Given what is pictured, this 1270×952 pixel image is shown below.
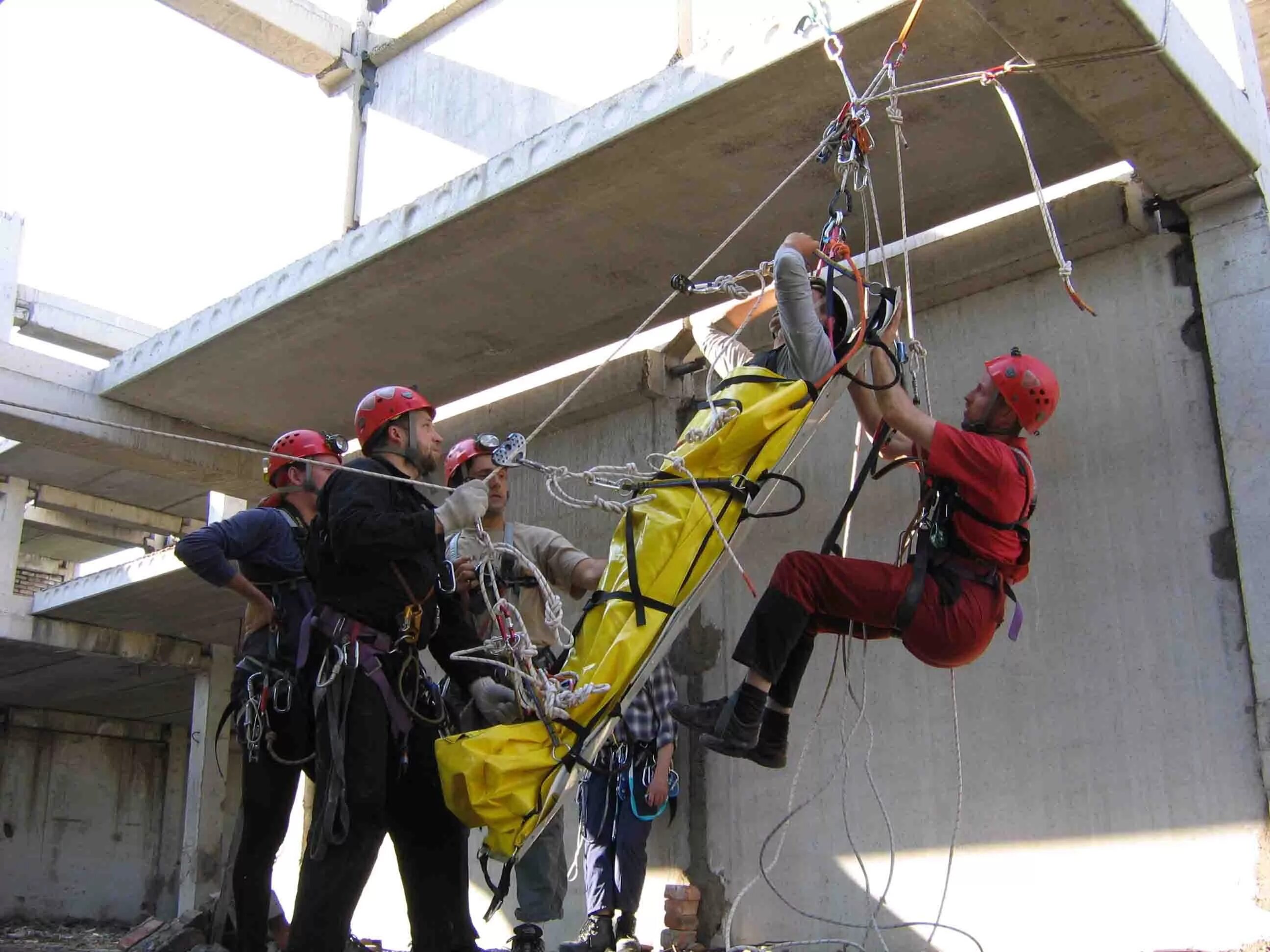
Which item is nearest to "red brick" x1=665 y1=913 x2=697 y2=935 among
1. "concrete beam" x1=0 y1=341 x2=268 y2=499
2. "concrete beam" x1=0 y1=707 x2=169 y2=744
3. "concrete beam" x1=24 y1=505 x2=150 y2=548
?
"concrete beam" x1=0 y1=341 x2=268 y2=499

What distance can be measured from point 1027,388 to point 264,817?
10.1 ft

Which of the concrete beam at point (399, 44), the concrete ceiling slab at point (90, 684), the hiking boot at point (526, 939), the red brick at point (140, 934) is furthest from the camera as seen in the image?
the concrete ceiling slab at point (90, 684)

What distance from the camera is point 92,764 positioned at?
16031 mm

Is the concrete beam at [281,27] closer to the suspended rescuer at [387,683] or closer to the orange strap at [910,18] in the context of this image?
the suspended rescuer at [387,683]

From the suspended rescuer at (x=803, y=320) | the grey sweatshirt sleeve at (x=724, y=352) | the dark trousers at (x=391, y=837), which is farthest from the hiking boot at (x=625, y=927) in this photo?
the suspended rescuer at (x=803, y=320)

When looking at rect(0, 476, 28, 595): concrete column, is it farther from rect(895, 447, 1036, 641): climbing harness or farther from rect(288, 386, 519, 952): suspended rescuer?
rect(895, 447, 1036, 641): climbing harness

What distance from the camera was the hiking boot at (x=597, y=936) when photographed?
5.11 metres

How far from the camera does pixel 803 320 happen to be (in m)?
3.72

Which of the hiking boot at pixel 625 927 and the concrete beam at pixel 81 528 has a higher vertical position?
the concrete beam at pixel 81 528

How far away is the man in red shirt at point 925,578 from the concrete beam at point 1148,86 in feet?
3.66

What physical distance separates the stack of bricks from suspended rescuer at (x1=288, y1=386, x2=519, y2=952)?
2161 mm

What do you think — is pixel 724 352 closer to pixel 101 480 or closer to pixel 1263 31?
pixel 1263 31

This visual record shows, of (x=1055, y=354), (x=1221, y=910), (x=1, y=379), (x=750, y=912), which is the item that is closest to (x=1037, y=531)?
(x=1055, y=354)

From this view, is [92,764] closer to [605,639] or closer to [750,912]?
[750,912]
